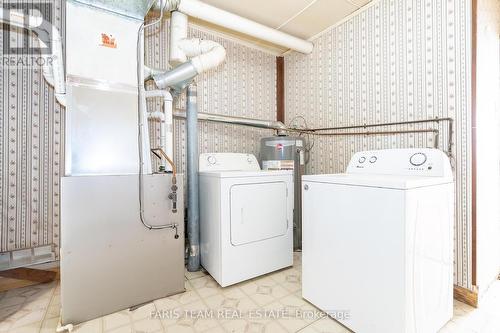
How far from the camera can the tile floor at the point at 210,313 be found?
1.42 m

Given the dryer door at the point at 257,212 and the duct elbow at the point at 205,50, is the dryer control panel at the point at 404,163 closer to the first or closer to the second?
the dryer door at the point at 257,212

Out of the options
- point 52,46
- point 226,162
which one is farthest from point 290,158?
point 52,46

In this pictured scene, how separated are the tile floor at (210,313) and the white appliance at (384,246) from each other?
0.12m

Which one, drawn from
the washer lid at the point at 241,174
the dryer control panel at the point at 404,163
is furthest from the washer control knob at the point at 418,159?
the washer lid at the point at 241,174

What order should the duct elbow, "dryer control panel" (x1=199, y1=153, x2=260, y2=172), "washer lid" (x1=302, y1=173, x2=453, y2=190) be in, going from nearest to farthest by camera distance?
1. "washer lid" (x1=302, y1=173, x2=453, y2=190)
2. the duct elbow
3. "dryer control panel" (x1=199, y1=153, x2=260, y2=172)

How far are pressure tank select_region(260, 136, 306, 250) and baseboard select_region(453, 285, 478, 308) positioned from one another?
1315 mm

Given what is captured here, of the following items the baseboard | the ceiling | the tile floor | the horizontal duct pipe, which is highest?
the ceiling

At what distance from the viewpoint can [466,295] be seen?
63.8 inches

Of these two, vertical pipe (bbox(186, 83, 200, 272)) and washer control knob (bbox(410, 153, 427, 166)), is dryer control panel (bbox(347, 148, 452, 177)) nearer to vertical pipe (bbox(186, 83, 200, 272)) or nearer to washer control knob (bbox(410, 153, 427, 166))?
washer control knob (bbox(410, 153, 427, 166))

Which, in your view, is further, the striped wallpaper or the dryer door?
the dryer door

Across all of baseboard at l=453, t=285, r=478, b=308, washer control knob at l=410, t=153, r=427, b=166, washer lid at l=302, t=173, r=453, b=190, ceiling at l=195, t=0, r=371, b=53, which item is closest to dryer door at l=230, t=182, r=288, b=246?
washer lid at l=302, t=173, r=453, b=190

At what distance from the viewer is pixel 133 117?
178cm

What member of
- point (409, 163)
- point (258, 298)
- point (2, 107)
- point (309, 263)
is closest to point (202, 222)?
point (258, 298)

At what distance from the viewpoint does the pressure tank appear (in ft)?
8.37
